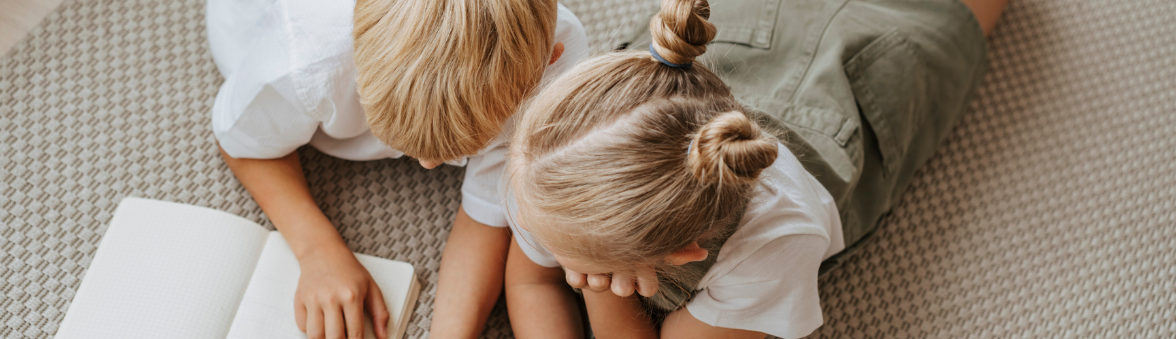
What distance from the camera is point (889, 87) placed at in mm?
680

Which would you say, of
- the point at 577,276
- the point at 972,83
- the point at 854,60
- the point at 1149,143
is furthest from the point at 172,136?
the point at 1149,143

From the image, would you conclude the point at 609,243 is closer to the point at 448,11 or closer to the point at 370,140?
the point at 448,11

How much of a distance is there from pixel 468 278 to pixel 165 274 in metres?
0.29

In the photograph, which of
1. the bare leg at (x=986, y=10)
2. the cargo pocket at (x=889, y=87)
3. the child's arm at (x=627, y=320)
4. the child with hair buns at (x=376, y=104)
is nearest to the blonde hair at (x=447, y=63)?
the child with hair buns at (x=376, y=104)

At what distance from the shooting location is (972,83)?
0.78 m

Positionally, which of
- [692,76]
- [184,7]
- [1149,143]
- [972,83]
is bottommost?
[1149,143]

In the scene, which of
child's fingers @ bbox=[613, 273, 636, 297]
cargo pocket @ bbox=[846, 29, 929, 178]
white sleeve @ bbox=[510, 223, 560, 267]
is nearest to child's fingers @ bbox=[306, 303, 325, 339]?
white sleeve @ bbox=[510, 223, 560, 267]

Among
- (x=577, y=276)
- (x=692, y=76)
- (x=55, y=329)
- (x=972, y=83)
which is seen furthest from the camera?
(x=972, y=83)

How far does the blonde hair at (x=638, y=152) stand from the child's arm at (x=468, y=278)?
11.0 inches

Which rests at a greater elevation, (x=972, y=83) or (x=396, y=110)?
(x=396, y=110)

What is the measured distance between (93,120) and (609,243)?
663 millimetres

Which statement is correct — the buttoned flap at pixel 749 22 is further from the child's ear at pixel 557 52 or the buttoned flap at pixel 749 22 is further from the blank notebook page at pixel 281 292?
the blank notebook page at pixel 281 292

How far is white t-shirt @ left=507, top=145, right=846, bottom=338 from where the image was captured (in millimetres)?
508

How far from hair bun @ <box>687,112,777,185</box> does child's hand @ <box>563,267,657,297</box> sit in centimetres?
13
